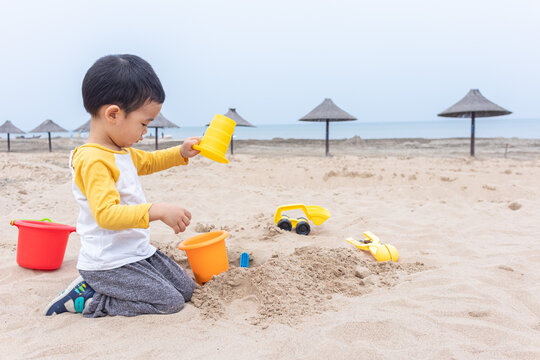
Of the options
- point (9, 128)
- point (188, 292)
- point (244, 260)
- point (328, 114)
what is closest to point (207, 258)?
point (188, 292)

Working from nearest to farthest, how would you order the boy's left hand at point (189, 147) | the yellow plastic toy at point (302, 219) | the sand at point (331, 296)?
the sand at point (331, 296) → the boy's left hand at point (189, 147) → the yellow plastic toy at point (302, 219)

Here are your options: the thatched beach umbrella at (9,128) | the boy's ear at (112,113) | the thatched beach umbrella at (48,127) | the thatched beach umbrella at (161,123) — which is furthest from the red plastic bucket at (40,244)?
the thatched beach umbrella at (9,128)

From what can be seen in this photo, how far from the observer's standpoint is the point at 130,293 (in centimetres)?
174

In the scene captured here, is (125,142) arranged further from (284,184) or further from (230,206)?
(284,184)

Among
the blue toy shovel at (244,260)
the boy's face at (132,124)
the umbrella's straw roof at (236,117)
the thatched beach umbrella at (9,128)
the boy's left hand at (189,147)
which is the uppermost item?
the umbrella's straw roof at (236,117)

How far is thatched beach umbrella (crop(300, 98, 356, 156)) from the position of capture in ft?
42.6

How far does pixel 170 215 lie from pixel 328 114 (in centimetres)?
1208

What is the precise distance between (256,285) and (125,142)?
36.8 inches

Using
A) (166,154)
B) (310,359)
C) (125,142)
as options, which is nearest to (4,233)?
(166,154)

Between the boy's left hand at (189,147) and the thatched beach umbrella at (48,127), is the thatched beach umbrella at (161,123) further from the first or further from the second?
the boy's left hand at (189,147)

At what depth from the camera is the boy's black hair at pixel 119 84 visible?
162 cm

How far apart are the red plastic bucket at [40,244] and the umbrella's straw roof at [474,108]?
37.1 feet

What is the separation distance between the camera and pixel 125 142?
177cm

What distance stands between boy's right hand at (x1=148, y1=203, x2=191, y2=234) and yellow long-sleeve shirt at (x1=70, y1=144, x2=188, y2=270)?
29mm
